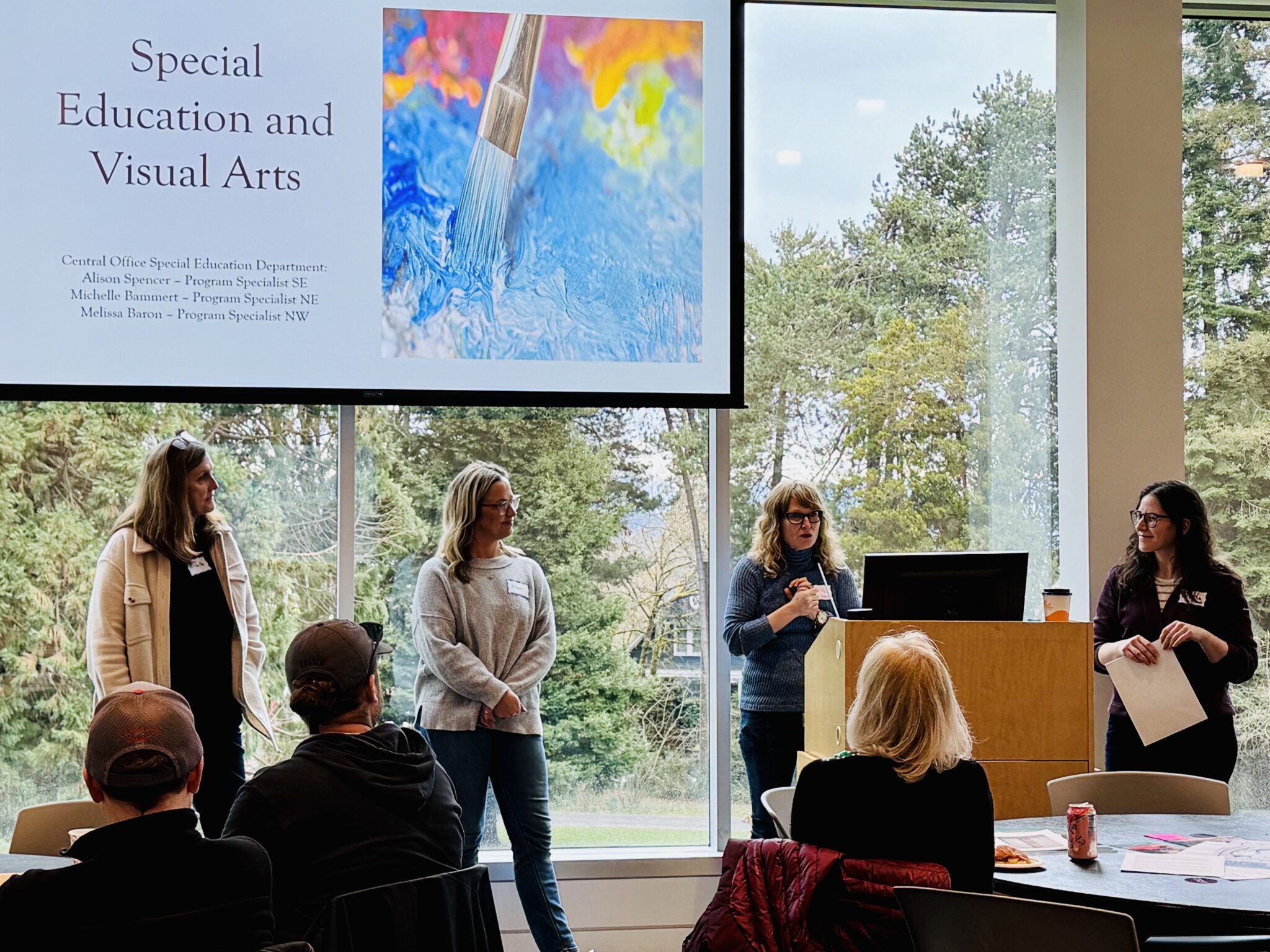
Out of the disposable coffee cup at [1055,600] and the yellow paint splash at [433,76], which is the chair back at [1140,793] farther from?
the yellow paint splash at [433,76]

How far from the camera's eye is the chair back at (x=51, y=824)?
9.41ft

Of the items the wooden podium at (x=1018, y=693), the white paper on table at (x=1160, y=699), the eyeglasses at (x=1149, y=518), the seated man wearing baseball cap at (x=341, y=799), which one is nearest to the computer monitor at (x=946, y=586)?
the wooden podium at (x=1018, y=693)

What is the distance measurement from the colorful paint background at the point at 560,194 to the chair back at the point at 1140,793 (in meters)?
2.04

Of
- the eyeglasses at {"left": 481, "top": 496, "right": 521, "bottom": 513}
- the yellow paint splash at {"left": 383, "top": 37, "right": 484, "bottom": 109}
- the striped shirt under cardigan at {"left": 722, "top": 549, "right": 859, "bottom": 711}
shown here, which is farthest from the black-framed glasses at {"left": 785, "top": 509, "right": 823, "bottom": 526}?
the yellow paint splash at {"left": 383, "top": 37, "right": 484, "bottom": 109}

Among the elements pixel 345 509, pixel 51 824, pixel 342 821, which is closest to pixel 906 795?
pixel 342 821

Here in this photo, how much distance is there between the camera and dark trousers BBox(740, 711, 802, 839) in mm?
4168

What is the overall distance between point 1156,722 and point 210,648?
3126 mm

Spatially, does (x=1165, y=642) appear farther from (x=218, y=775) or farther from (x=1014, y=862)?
(x=218, y=775)

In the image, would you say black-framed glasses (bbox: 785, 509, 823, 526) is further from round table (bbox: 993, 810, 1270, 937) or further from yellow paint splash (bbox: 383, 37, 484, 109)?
yellow paint splash (bbox: 383, 37, 484, 109)

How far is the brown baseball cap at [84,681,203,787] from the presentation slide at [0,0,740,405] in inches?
96.9

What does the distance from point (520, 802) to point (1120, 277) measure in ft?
9.97

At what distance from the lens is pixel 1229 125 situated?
492 centimetres

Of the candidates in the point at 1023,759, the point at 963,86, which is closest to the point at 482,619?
the point at 1023,759

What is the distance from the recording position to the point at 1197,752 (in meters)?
3.92
